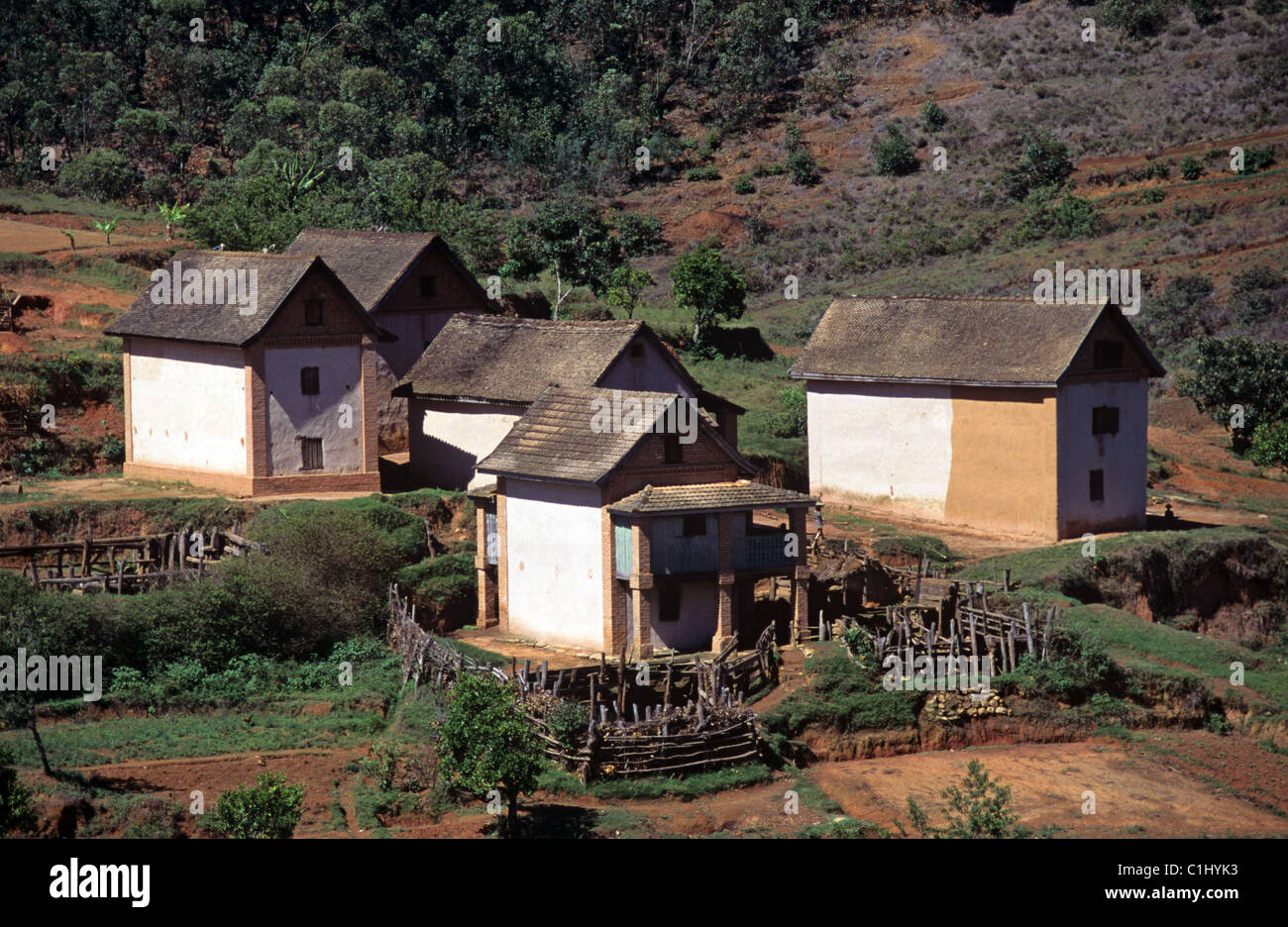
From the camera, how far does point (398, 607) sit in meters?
45.6

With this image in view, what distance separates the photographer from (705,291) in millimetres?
78062

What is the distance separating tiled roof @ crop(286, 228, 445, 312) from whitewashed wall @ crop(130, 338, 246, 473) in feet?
21.1

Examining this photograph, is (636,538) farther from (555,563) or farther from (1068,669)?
(1068,669)

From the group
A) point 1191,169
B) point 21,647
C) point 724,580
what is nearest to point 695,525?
point 724,580

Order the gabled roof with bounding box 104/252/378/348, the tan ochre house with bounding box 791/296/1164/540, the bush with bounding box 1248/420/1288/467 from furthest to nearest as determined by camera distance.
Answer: the bush with bounding box 1248/420/1288/467, the tan ochre house with bounding box 791/296/1164/540, the gabled roof with bounding box 104/252/378/348

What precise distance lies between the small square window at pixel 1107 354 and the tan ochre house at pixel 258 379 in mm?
21143

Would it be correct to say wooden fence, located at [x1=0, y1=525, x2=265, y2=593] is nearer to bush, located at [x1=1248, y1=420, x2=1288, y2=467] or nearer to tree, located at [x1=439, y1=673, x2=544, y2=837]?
tree, located at [x1=439, y1=673, x2=544, y2=837]

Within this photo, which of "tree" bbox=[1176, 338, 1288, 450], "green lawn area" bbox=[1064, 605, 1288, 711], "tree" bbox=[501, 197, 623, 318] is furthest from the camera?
"tree" bbox=[501, 197, 623, 318]

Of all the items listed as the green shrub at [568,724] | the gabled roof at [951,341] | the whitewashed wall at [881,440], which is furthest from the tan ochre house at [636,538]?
the whitewashed wall at [881,440]

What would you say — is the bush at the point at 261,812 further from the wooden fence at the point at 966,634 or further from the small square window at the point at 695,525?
the wooden fence at the point at 966,634

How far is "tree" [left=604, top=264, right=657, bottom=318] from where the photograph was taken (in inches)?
3081

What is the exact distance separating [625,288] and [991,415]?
28421 millimetres

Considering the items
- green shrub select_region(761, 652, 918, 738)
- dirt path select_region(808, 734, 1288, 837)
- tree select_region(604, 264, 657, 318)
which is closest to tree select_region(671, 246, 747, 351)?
tree select_region(604, 264, 657, 318)

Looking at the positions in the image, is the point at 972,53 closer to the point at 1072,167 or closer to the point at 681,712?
the point at 1072,167
